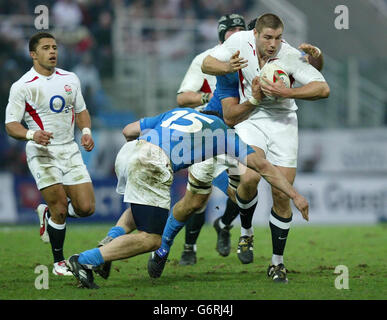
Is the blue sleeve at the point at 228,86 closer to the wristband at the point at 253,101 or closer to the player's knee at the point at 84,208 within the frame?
the wristband at the point at 253,101

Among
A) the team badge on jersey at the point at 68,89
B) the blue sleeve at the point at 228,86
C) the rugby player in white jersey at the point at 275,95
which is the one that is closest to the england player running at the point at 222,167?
the blue sleeve at the point at 228,86

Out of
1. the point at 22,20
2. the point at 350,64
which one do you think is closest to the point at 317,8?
the point at 350,64

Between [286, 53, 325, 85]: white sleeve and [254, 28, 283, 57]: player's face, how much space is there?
0.19 metres

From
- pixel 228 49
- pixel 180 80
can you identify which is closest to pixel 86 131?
pixel 228 49

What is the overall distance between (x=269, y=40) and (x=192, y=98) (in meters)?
2.25

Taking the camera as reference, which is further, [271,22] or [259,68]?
[259,68]

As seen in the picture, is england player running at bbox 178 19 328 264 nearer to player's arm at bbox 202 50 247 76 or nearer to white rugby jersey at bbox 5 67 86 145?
player's arm at bbox 202 50 247 76

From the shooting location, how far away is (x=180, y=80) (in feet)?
55.1

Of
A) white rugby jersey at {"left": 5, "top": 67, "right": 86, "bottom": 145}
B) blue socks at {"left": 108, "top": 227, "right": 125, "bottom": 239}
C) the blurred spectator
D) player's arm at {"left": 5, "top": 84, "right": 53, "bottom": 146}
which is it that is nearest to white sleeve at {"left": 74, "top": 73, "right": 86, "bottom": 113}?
white rugby jersey at {"left": 5, "top": 67, "right": 86, "bottom": 145}

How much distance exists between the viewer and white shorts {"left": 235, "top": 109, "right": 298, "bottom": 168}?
7.52 meters

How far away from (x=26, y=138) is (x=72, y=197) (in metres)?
0.92

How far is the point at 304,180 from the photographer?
50.8 feet

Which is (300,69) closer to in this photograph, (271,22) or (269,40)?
(269,40)

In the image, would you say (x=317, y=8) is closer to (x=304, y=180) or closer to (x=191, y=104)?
(x=304, y=180)
